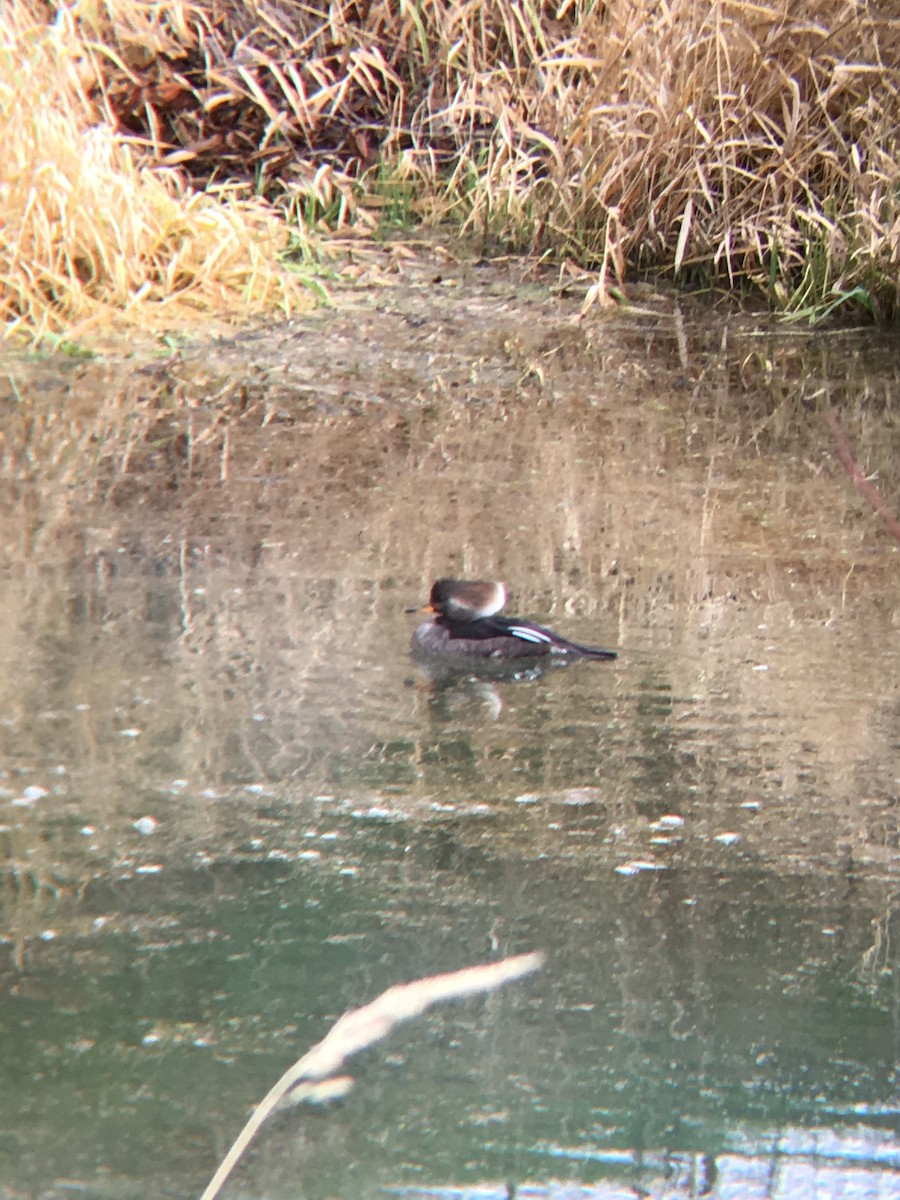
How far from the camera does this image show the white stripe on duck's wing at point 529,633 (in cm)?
321

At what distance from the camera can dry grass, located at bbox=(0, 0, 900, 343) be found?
5879 mm

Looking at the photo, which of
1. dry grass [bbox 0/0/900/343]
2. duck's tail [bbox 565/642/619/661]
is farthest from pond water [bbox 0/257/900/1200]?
dry grass [bbox 0/0/900/343]

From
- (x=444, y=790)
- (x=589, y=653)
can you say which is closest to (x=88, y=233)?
(x=589, y=653)

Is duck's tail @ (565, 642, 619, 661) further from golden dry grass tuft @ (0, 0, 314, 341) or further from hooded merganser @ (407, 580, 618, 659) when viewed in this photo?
golden dry grass tuft @ (0, 0, 314, 341)

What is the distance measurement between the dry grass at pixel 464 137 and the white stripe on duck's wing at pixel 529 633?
2784 mm

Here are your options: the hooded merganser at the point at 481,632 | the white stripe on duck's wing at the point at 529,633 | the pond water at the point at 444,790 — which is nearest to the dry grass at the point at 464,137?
the pond water at the point at 444,790

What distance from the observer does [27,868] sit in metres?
2.38

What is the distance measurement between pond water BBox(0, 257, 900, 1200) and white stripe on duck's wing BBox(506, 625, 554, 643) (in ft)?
0.27

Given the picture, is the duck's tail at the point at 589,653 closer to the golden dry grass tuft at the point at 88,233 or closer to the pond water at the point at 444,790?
the pond water at the point at 444,790

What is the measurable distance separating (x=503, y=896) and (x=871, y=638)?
132 centimetres

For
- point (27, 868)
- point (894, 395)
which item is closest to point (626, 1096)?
point (27, 868)

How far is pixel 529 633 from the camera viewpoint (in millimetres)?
3213

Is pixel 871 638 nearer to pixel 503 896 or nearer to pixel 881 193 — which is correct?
pixel 503 896

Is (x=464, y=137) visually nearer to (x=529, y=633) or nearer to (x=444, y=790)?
(x=529, y=633)
